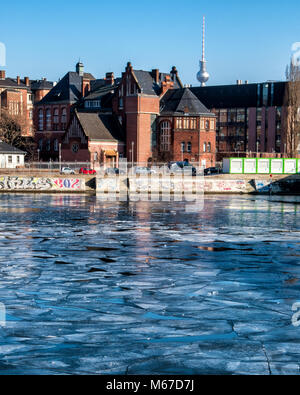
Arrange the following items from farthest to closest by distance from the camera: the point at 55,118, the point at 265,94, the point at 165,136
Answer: the point at 265,94, the point at 55,118, the point at 165,136

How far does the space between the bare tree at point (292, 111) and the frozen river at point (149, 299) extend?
56446 mm

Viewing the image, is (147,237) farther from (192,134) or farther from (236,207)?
(192,134)

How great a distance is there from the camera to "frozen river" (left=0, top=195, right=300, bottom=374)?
1282 cm

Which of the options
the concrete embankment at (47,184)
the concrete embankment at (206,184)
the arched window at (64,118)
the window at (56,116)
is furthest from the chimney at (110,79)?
the concrete embankment at (206,184)

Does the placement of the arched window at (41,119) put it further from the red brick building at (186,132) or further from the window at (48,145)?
the red brick building at (186,132)

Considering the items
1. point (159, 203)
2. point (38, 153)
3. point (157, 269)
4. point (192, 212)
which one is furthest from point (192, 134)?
point (157, 269)

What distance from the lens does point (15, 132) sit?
11344 centimetres

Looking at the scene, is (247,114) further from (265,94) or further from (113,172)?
(113,172)

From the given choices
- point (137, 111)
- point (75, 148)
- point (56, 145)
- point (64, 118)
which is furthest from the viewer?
point (64, 118)

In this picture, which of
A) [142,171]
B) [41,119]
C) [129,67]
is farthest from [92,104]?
[142,171]

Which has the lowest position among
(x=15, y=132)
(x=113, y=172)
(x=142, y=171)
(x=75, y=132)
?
(x=113, y=172)

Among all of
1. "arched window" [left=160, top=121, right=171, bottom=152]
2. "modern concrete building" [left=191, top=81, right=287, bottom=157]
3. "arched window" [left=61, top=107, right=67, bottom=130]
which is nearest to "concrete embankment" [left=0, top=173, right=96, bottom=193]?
"arched window" [left=160, top=121, right=171, bottom=152]

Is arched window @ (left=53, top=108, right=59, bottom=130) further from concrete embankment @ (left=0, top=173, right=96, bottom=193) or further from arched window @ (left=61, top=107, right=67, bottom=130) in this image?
concrete embankment @ (left=0, top=173, right=96, bottom=193)

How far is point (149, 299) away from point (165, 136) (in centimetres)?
9176
